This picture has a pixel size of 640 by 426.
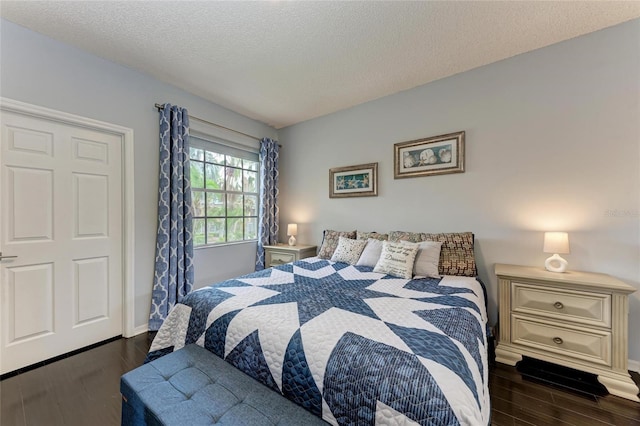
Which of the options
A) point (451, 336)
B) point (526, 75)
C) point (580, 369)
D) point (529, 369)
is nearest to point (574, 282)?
point (580, 369)

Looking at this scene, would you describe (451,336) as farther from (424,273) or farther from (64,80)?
(64,80)

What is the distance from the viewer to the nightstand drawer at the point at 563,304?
1748mm

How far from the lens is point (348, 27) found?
1956 millimetres

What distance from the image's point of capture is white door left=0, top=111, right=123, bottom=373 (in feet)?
6.28

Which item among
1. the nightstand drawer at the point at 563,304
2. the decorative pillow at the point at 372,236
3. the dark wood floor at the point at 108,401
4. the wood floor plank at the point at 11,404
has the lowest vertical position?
the dark wood floor at the point at 108,401

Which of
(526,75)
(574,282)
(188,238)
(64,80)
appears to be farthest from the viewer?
(188,238)

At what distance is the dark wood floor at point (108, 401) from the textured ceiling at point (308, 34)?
2635mm

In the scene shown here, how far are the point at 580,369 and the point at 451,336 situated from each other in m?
1.53

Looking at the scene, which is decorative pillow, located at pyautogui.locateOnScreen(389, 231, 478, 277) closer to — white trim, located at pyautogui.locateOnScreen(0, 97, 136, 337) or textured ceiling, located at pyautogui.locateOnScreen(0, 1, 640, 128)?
textured ceiling, located at pyautogui.locateOnScreen(0, 1, 640, 128)

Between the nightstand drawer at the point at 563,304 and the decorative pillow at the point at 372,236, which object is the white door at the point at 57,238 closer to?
the decorative pillow at the point at 372,236

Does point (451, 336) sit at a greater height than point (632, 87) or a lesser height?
lesser

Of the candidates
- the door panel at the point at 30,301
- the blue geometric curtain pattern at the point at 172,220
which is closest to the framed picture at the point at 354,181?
the blue geometric curtain pattern at the point at 172,220

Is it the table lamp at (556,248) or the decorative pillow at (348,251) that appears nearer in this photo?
the table lamp at (556,248)

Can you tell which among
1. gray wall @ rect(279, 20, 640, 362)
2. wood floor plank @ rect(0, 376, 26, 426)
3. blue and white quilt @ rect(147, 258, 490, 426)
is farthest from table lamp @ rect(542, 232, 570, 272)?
wood floor plank @ rect(0, 376, 26, 426)
